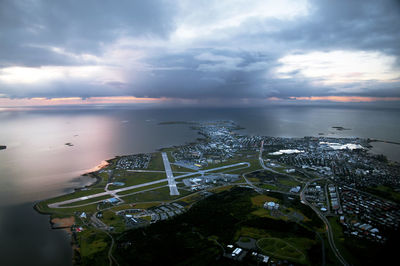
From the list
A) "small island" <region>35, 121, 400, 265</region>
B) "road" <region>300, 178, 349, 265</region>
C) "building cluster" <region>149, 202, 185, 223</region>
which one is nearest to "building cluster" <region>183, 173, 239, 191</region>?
"small island" <region>35, 121, 400, 265</region>

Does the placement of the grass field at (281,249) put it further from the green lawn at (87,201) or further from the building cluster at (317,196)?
the green lawn at (87,201)

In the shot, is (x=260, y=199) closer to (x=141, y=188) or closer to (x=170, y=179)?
(x=170, y=179)

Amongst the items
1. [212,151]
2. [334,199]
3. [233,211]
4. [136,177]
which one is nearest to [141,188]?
[136,177]

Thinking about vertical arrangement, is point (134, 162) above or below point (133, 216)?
below

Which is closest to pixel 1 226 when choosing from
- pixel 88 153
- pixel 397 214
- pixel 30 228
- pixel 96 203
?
pixel 30 228

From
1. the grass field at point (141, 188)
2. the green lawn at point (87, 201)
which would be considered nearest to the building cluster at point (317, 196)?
the grass field at point (141, 188)

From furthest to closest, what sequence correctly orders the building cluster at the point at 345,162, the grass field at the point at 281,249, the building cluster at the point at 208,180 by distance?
the building cluster at the point at 345,162, the building cluster at the point at 208,180, the grass field at the point at 281,249

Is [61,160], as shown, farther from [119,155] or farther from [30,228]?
[30,228]
